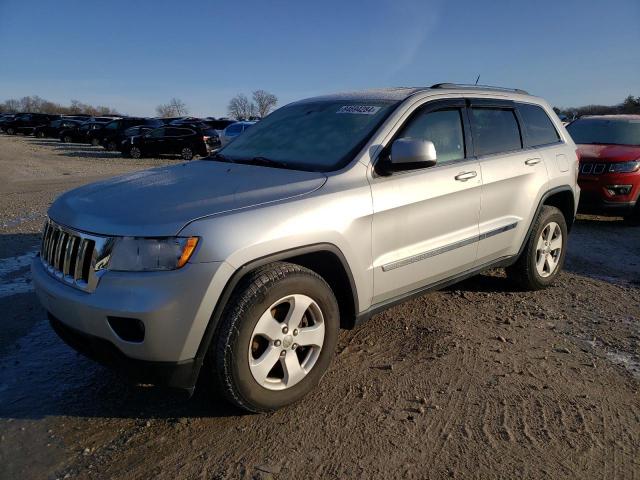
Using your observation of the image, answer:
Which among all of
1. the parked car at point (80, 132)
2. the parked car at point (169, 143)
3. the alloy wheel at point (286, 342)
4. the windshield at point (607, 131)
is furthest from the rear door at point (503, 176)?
the parked car at point (80, 132)

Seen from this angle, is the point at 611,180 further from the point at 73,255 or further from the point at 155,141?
the point at 155,141

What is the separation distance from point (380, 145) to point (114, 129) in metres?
26.1

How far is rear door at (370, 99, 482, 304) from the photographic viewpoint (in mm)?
3018

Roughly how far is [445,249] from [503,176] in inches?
36.2

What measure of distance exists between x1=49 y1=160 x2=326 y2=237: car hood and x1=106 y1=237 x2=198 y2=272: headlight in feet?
0.14

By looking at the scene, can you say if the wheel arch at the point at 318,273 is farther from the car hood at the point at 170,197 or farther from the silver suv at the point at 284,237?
the car hood at the point at 170,197

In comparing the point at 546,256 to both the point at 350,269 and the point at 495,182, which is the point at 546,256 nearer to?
the point at 495,182

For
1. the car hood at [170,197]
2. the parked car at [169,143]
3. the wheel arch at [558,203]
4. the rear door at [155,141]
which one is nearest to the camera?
the car hood at [170,197]

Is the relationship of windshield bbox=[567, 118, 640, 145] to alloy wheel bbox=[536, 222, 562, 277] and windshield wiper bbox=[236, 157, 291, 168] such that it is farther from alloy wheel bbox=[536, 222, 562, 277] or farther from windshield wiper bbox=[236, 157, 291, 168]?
windshield wiper bbox=[236, 157, 291, 168]

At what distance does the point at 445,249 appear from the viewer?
11.2 feet

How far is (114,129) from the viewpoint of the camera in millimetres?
26031

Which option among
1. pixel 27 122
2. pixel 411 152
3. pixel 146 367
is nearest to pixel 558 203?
pixel 411 152

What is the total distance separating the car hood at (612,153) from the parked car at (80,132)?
89.4 feet

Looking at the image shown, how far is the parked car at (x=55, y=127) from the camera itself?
33.5 m
